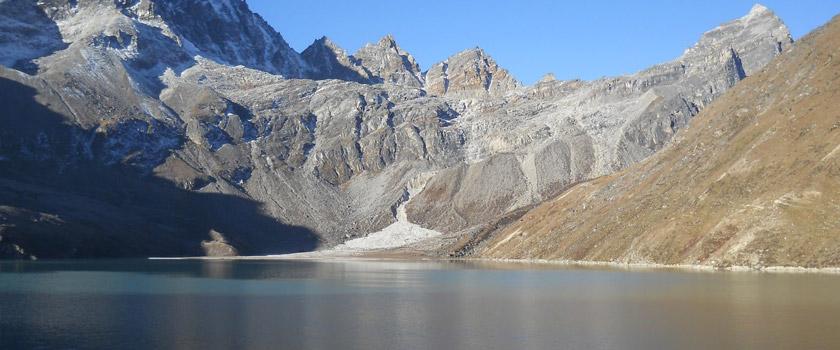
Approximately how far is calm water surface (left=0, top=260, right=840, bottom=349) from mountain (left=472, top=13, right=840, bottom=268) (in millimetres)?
11385

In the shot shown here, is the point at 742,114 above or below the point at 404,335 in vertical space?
above

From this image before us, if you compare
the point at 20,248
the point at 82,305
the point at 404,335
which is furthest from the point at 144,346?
the point at 20,248

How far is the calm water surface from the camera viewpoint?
4966 centimetres

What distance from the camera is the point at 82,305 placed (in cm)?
6969

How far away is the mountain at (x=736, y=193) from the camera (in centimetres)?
10475

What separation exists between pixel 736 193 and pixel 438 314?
231 ft

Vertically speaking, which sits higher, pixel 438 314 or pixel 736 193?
pixel 736 193

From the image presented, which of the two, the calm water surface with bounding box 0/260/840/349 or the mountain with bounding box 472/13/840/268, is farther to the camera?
the mountain with bounding box 472/13/840/268

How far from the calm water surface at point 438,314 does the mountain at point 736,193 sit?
1139 centimetres

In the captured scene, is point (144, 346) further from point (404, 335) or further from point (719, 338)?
point (719, 338)

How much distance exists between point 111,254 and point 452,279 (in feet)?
376

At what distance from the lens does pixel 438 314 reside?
209 feet

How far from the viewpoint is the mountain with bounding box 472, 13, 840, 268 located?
344 feet

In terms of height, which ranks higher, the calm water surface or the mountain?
the mountain
